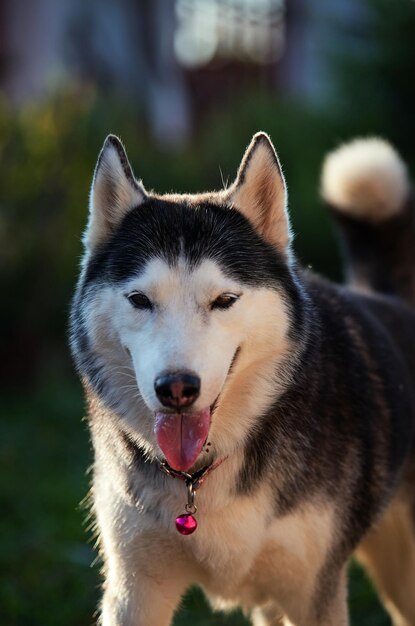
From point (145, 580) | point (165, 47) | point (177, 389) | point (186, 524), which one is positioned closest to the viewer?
point (177, 389)

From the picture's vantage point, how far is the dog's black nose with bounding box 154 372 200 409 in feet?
8.80

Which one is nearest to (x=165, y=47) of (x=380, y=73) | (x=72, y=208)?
(x=380, y=73)

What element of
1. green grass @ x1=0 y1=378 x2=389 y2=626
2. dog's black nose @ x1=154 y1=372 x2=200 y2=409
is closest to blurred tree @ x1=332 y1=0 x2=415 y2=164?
green grass @ x1=0 y1=378 x2=389 y2=626

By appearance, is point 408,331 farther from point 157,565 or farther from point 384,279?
point 157,565

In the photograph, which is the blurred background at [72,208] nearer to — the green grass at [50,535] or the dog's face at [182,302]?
the green grass at [50,535]

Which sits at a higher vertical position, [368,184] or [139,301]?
[368,184]

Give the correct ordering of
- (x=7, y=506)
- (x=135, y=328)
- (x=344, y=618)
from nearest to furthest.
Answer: (x=135, y=328) < (x=344, y=618) < (x=7, y=506)

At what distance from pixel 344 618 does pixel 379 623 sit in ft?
3.80

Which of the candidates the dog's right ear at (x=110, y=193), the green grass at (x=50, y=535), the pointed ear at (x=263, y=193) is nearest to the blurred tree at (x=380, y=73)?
the green grass at (x=50, y=535)

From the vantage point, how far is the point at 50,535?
534 centimetres

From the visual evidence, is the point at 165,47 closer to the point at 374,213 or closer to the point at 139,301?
the point at 374,213

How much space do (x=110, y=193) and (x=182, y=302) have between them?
1.84ft

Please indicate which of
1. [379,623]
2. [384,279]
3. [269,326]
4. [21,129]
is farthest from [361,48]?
[269,326]

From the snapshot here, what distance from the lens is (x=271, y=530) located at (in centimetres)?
315
